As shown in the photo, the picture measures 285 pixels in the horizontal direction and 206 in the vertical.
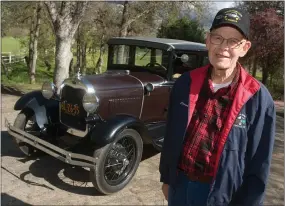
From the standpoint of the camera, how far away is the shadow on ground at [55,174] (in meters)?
3.96

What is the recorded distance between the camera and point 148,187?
4.08 metres

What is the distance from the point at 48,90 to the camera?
4754mm

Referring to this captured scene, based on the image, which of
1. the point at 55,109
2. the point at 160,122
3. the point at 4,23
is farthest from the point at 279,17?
the point at 4,23

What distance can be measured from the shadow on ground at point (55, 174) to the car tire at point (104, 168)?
0.62ft

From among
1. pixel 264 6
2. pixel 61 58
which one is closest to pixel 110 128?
pixel 61 58

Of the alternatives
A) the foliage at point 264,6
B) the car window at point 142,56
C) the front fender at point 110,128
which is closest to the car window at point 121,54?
the car window at point 142,56

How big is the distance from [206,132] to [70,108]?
3023 millimetres

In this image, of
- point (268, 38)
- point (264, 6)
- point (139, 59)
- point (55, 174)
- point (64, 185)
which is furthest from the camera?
point (264, 6)

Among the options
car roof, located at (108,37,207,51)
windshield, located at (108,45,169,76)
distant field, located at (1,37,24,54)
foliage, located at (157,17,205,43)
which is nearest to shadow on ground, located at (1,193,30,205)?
windshield, located at (108,45,169,76)

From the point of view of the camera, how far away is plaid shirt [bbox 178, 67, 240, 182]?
178cm

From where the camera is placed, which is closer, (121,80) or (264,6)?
(121,80)

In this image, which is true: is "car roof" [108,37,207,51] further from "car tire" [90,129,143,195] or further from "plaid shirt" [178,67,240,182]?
"plaid shirt" [178,67,240,182]

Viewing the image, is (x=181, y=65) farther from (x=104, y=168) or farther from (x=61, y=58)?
(x=61, y=58)

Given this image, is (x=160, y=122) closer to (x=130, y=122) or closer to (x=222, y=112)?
(x=130, y=122)
